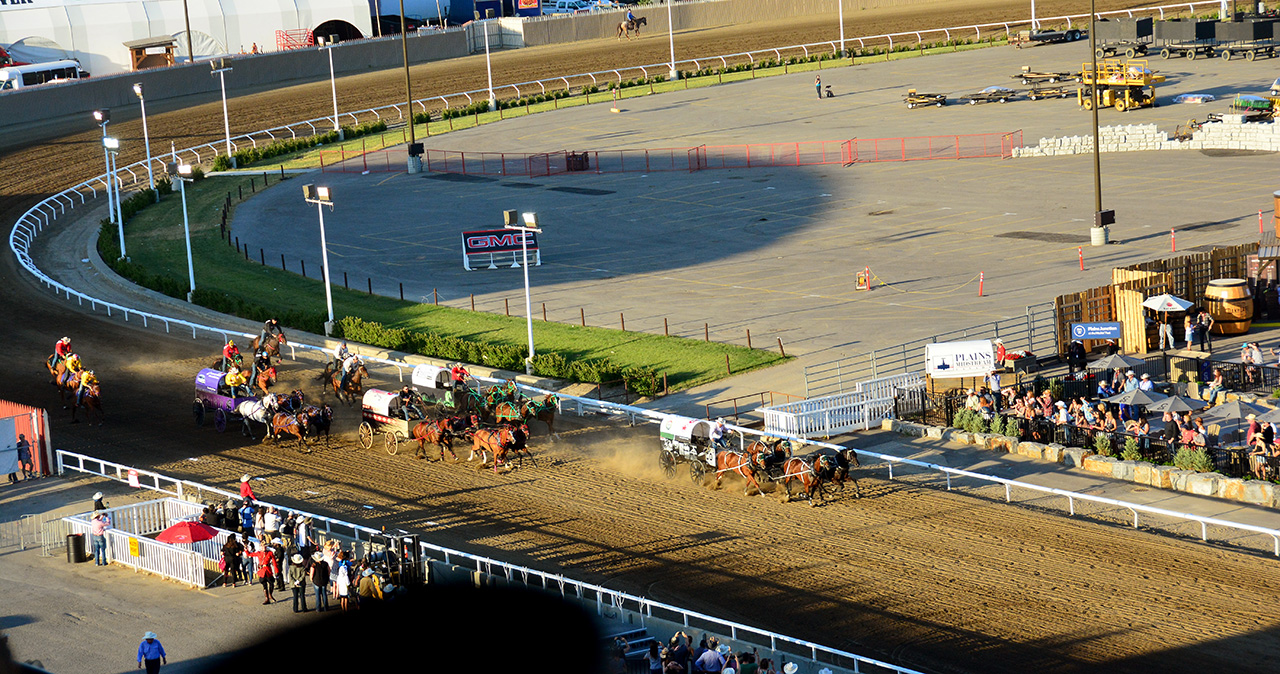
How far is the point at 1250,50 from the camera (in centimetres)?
8419

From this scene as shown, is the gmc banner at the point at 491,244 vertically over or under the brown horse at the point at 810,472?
over

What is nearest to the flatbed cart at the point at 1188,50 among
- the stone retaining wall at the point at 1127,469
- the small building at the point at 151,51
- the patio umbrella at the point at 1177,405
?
the patio umbrella at the point at 1177,405

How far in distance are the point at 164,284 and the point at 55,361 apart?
12.6 meters

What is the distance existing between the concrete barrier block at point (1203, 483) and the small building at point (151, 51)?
8628cm

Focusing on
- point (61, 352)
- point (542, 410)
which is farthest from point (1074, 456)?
point (61, 352)

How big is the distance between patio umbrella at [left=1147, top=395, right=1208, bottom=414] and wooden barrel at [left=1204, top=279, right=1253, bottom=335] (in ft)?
29.2

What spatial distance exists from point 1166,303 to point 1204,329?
1299 millimetres

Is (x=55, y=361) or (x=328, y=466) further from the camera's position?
(x=55, y=361)

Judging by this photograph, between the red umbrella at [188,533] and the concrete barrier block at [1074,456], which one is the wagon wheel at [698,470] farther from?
the red umbrella at [188,533]

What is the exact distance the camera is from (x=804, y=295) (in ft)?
145

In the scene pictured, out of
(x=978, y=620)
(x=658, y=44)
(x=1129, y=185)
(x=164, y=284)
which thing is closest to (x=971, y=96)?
(x=1129, y=185)

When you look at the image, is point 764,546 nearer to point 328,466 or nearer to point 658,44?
point 328,466

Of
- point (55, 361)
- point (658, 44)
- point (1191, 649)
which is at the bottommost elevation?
point (1191, 649)

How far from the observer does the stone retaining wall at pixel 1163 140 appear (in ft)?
202
